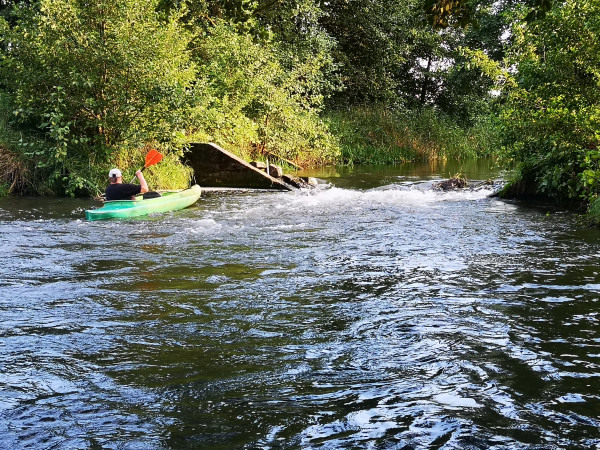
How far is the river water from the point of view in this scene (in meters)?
3.46

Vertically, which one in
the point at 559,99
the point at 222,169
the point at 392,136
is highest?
the point at 392,136

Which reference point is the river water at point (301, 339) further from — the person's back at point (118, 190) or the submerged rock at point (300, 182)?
the submerged rock at point (300, 182)

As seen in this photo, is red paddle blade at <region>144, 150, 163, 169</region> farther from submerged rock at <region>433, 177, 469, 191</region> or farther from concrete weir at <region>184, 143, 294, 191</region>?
submerged rock at <region>433, 177, 469, 191</region>

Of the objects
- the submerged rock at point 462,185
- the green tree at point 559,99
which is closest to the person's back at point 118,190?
the green tree at point 559,99

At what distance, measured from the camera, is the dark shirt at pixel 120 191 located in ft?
37.4

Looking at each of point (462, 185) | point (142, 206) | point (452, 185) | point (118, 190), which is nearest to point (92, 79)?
point (118, 190)

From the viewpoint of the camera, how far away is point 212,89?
17.6 meters

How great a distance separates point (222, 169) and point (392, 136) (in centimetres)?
1220

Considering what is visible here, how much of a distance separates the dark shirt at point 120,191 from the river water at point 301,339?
5.75 ft

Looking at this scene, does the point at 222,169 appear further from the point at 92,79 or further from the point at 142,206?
the point at 142,206

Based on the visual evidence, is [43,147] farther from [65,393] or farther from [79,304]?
[65,393]

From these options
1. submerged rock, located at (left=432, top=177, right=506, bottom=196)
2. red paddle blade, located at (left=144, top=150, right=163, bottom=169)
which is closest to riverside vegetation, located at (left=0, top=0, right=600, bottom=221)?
red paddle blade, located at (left=144, top=150, right=163, bottom=169)

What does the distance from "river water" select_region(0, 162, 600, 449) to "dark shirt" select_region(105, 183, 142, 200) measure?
1.75 meters

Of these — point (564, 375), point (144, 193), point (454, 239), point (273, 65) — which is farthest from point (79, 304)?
point (273, 65)
